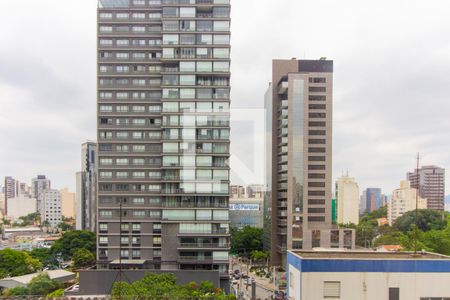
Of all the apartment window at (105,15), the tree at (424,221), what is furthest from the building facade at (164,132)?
the tree at (424,221)

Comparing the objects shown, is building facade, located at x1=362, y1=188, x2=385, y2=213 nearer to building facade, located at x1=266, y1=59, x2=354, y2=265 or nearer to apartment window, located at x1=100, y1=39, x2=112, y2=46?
building facade, located at x1=266, y1=59, x2=354, y2=265

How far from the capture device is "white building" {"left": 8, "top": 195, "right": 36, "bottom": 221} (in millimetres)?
25491

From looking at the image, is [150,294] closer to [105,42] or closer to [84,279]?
[84,279]

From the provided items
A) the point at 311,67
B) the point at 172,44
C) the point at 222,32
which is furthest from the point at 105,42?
the point at 311,67

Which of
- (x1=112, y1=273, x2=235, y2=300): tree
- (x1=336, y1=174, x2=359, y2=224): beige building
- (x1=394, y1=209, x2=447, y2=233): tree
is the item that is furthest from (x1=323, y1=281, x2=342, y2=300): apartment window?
(x1=336, y1=174, x2=359, y2=224): beige building

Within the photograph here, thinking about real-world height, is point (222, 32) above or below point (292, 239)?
above

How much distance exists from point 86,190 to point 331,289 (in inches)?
761

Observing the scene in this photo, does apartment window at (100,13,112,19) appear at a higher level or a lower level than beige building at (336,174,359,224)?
higher

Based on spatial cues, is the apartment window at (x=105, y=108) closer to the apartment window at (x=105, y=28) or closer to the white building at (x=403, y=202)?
the apartment window at (x=105, y=28)

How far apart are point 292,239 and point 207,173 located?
18.4 ft

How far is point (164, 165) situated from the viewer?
8.14 meters

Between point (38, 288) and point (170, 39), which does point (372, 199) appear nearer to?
point (170, 39)

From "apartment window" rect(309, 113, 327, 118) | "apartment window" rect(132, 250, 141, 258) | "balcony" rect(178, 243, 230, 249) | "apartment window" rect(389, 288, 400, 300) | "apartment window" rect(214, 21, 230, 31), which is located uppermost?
"apartment window" rect(214, 21, 230, 31)

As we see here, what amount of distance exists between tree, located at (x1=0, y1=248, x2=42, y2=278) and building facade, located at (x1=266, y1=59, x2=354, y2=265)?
9113 mm
